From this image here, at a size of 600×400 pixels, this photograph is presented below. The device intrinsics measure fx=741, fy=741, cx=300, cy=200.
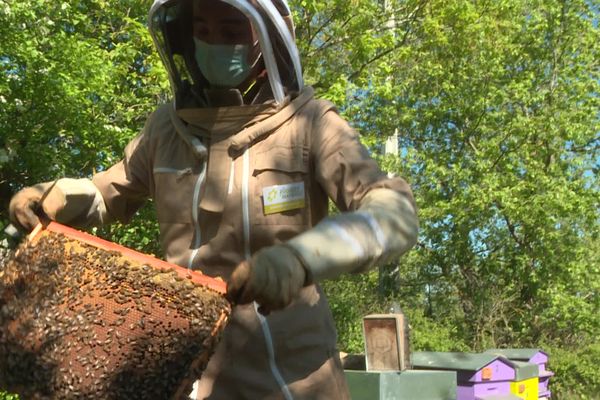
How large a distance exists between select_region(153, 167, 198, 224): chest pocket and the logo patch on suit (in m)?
0.21

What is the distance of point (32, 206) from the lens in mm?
1847

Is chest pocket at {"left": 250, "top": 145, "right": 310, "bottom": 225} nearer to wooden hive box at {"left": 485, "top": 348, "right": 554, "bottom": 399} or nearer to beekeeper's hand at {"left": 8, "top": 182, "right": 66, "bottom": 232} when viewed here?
beekeeper's hand at {"left": 8, "top": 182, "right": 66, "bottom": 232}

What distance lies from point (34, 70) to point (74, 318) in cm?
585

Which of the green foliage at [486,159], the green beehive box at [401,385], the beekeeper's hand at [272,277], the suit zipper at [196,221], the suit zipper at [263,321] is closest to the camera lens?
the beekeeper's hand at [272,277]

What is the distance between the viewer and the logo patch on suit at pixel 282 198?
182 centimetres

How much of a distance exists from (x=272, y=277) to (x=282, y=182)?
0.52m

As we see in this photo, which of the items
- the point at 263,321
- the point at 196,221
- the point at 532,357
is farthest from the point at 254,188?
the point at 532,357

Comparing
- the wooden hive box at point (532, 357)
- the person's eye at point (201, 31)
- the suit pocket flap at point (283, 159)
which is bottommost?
the wooden hive box at point (532, 357)

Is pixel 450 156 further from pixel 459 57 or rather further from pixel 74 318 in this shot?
pixel 74 318

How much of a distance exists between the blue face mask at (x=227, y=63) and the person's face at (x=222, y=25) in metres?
0.02

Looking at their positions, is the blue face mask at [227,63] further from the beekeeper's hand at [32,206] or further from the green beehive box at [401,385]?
the green beehive box at [401,385]

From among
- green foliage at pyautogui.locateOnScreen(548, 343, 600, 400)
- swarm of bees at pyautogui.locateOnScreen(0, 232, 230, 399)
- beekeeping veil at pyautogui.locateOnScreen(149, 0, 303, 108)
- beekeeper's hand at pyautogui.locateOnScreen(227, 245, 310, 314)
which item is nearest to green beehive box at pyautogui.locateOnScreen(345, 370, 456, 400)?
beekeeping veil at pyautogui.locateOnScreen(149, 0, 303, 108)

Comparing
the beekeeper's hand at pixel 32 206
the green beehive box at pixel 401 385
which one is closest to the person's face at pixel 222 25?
the beekeeper's hand at pixel 32 206

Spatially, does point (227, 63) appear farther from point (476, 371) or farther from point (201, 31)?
point (476, 371)
